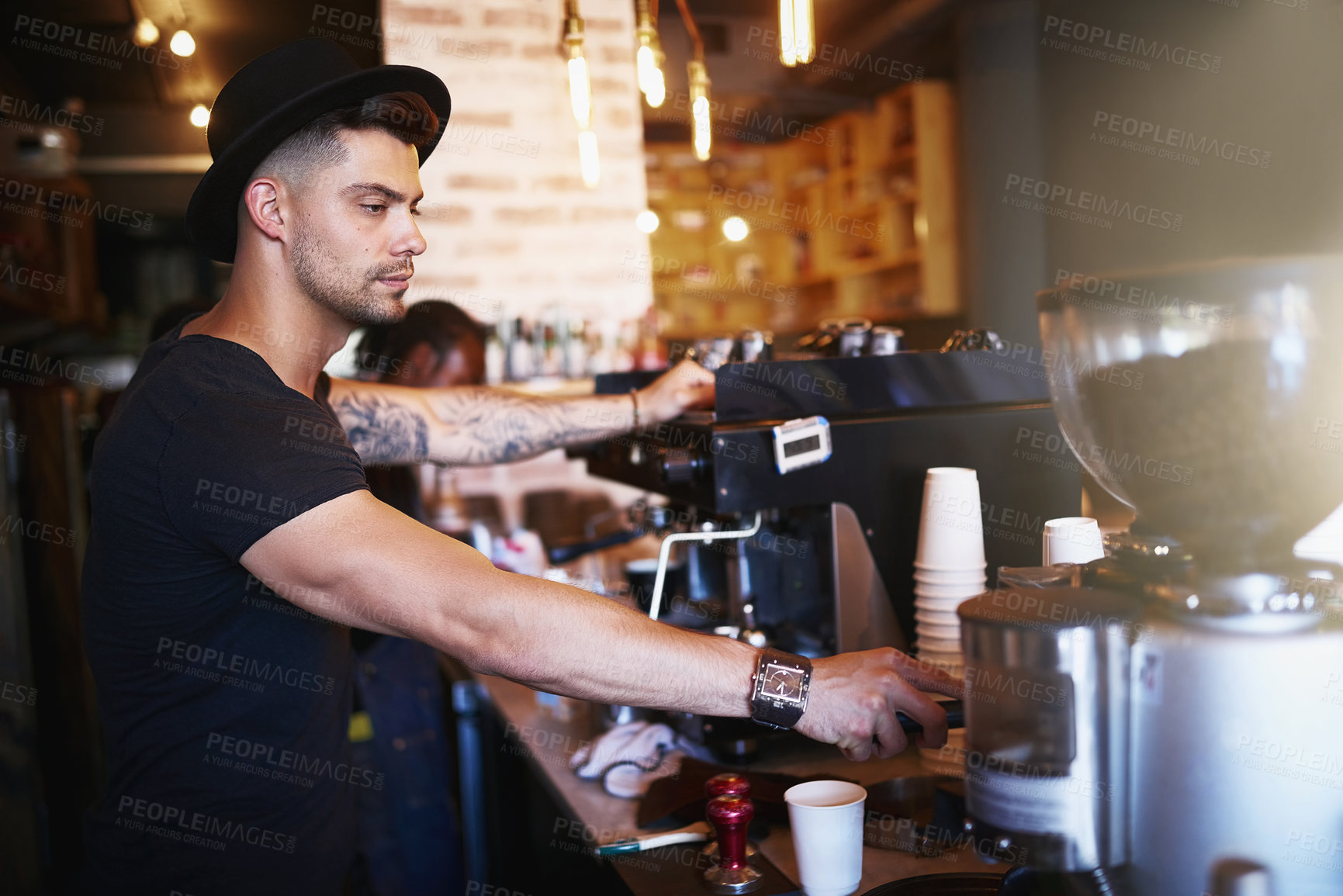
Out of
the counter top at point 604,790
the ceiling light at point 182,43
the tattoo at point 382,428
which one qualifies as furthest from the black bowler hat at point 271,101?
the ceiling light at point 182,43

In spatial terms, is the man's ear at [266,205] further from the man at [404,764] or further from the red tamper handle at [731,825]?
the man at [404,764]

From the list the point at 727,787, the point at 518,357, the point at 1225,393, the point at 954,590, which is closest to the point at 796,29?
the point at 954,590

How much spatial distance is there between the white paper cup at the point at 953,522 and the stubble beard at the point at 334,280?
0.83 metres

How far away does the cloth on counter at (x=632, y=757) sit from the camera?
1.44 metres

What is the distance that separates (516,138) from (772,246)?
16.0ft

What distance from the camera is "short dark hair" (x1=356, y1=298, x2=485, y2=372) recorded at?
274 cm

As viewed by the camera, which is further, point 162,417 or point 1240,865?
point 162,417

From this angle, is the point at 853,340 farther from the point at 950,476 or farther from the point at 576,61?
the point at 576,61

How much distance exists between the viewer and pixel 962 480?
54.4 inches

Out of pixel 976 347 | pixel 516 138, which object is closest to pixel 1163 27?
pixel 516 138

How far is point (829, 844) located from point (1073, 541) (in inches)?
19.6

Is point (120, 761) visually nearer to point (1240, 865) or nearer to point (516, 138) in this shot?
point (1240, 865)

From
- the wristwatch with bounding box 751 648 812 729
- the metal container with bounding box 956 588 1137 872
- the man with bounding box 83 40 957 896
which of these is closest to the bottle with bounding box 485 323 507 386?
the man with bounding box 83 40 957 896

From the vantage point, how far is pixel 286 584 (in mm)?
1108
